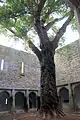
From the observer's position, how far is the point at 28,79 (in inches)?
429

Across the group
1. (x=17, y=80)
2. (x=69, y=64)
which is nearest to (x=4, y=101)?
(x=17, y=80)

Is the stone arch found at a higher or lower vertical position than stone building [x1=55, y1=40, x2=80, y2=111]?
lower

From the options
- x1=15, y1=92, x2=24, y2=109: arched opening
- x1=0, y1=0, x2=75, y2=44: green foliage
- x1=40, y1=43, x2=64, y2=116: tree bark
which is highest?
x1=0, y1=0, x2=75, y2=44: green foliage

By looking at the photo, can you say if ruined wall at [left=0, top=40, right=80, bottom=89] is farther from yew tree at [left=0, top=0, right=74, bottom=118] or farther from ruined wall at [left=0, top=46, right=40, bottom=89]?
yew tree at [left=0, top=0, right=74, bottom=118]

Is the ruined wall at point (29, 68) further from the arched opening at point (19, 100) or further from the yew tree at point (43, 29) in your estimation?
the yew tree at point (43, 29)

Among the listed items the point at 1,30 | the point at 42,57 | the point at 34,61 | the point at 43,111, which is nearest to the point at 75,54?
the point at 34,61

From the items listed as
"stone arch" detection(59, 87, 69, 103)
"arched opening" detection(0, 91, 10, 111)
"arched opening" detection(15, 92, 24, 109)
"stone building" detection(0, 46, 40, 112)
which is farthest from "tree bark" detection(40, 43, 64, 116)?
"stone arch" detection(59, 87, 69, 103)

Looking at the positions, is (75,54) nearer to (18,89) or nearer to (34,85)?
(34,85)

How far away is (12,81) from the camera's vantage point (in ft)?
32.1

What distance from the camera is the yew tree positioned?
4938 millimetres

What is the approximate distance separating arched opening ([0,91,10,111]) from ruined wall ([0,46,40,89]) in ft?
2.01

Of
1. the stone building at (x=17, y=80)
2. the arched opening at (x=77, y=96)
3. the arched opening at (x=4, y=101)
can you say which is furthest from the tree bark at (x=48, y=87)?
the arched opening at (x=4, y=101)

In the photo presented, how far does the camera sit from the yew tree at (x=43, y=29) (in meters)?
4.94

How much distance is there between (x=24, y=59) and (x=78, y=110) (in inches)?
227
